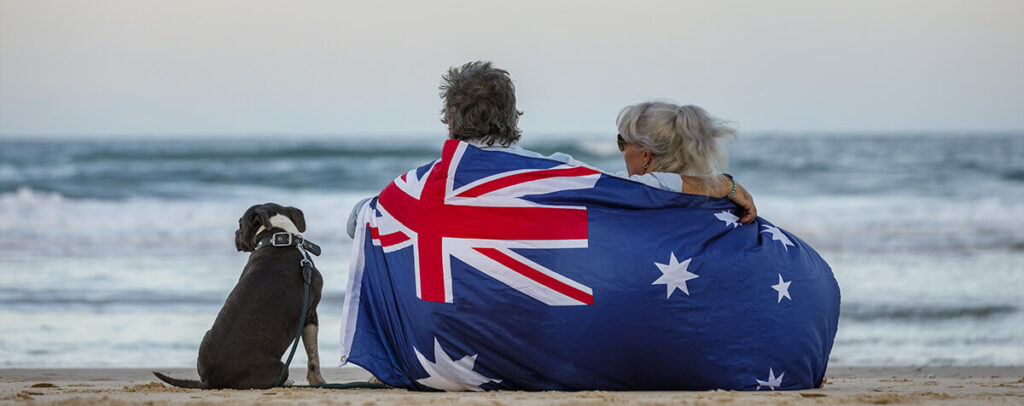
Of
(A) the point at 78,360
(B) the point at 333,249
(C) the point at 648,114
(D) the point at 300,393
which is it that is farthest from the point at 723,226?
(B) the point at 333,249

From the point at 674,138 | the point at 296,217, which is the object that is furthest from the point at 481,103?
the point at 296,217

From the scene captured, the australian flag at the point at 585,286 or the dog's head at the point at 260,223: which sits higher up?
the dog's head at the point at 260,223

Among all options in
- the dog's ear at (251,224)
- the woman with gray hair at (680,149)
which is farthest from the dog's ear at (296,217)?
the woman with gray hair at (680,149)

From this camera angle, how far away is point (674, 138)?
12.3ft

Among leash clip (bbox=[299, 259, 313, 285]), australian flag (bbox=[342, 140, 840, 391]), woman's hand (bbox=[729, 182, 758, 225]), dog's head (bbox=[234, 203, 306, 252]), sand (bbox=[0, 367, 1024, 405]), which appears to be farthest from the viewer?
dog's head (bbox=[234, 203, 306, 252])

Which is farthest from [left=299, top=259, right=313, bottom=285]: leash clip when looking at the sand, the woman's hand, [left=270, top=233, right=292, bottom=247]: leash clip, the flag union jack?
the woman's hand

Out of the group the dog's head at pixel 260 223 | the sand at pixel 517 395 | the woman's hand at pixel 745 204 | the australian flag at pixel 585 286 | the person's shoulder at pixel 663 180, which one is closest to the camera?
the sand at pixel 517 395

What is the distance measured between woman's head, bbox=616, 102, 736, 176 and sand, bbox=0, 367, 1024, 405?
0.88 meters

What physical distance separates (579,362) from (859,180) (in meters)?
18.4

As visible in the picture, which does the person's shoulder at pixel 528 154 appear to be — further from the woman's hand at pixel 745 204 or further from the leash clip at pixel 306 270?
the leash clip at pixel 306 270

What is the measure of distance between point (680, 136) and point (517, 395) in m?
1.17

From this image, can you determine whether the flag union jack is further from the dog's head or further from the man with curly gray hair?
the dog's head

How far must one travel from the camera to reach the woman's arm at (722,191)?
3725 mm

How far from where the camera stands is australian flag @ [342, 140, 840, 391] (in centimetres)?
355
